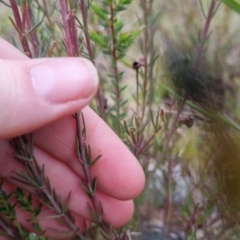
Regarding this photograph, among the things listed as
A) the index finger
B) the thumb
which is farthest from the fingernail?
the index finger

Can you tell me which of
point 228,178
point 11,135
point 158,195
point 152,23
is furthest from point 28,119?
point 158,195

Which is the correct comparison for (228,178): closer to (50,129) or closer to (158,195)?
(50,129)

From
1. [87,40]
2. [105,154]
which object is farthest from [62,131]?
[87,40]

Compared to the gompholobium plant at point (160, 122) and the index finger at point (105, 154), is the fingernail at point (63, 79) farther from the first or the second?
the index finger at point (105, 154)

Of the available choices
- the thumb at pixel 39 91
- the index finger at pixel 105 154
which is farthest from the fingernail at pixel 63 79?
the index finger at pixel 105 154

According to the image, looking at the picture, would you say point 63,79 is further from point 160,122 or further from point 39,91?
point 160,122

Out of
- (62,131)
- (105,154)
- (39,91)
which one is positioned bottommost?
(105,154)

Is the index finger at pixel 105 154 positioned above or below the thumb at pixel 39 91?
below
